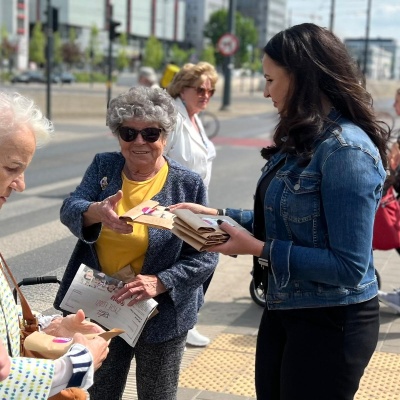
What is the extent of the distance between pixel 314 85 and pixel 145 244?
983 mm

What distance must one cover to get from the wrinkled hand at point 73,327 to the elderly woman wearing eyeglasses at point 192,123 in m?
2.57

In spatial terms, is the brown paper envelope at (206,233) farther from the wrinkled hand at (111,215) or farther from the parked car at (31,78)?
the parked car at (31,78)

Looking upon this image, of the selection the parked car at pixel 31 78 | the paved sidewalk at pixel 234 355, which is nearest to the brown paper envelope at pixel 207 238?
the paved sidewalk at pixel 234 355

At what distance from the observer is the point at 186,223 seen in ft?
8.16

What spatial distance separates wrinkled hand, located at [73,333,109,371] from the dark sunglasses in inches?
40.7

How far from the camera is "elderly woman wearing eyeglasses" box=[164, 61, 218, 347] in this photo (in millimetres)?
4898

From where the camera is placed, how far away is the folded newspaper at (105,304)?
286 centimetres

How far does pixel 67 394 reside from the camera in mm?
2256

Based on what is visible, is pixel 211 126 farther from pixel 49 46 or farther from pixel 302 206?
pixel 302 206

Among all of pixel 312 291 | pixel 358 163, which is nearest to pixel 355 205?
pixel 358 163

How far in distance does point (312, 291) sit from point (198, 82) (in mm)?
2982

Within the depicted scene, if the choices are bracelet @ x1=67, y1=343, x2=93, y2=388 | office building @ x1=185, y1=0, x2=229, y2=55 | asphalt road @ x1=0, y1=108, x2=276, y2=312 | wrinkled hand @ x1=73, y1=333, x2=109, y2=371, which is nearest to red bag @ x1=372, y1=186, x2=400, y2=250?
asphalt road @ x1=0, y1=108, x2=276, y2=312

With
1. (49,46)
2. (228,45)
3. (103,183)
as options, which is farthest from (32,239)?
(228,45)

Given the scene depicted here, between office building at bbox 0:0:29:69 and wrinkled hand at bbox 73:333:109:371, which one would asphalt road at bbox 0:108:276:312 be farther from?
office building at bbox 0:0:29:69
